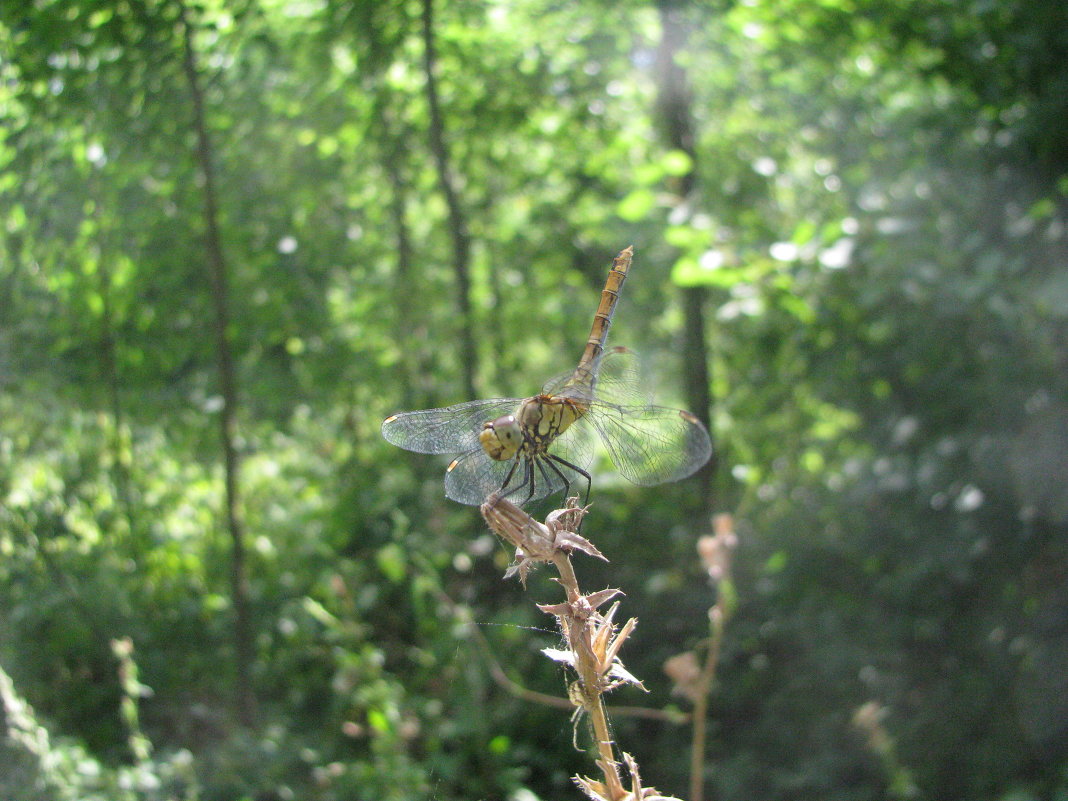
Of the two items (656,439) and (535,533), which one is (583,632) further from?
(656,439)

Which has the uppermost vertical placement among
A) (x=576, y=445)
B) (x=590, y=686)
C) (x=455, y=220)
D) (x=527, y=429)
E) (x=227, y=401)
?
(x=590, y=686)

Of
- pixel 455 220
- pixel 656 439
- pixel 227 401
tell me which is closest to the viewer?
pixel 656 439

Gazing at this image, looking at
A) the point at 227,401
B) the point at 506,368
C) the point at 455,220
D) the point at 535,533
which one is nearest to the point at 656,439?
the point at 535,533

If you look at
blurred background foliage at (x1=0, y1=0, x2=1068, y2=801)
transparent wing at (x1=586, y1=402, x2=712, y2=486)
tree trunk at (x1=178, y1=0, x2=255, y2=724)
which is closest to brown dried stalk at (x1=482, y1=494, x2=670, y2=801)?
transparent wing at (x1=586, y1=402, x2=712, y2=486)

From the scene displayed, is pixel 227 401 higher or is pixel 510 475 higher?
pixel 510 475

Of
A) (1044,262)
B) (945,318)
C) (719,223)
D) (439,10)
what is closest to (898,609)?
(945,318)

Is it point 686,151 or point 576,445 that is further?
point 686,151

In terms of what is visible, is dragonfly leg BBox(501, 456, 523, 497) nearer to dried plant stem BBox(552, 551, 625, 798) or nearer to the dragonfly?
the dragonfly

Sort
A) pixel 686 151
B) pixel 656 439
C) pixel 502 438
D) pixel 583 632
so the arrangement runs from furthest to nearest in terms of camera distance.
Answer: pixel 686 151 → pixel 656 439 → pixel 502 438 → pixel 583 632
